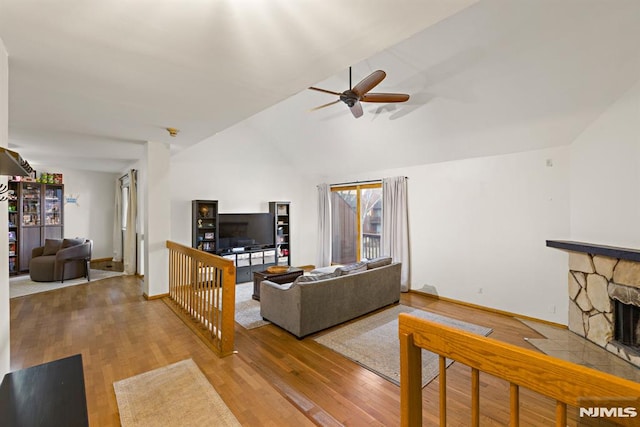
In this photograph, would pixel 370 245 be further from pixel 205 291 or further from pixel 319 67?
pixel 319 67

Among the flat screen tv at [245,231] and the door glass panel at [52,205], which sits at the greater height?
the door glass panel at [52,205]

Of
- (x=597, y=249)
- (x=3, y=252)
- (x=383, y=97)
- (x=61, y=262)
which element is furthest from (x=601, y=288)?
(x=61, y=262)

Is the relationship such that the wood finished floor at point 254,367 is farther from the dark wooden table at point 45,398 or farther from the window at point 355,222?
the window at point 355,222

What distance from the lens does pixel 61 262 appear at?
538 cm

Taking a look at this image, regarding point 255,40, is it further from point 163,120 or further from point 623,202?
point 623,202

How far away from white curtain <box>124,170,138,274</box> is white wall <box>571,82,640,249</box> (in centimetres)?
757

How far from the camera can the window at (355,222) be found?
638 centimetres

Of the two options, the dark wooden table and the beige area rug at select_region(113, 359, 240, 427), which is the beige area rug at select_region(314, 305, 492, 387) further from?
the dark wooden table

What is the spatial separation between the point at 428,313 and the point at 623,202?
2.56m

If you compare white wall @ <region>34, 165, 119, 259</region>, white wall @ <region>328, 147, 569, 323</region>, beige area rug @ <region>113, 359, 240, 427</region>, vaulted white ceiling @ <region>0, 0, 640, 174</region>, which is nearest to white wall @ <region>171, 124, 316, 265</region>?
vaulted white ceiling @ <region>0, 0, 640, 174</region>

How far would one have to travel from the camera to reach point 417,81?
357cm

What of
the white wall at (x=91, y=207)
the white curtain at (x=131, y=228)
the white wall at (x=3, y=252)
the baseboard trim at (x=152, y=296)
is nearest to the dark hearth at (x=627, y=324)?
the white wall at (x=3, y=252)

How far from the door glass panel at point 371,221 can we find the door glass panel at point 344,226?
0.21 meters

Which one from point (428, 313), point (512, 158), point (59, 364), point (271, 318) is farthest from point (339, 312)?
point (512, 158)
